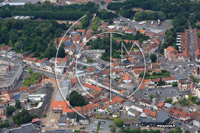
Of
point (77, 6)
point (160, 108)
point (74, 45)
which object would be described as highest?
point (77, 6)

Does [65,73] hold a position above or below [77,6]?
below

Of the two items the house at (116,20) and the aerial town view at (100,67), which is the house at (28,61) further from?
the house at (116,20)

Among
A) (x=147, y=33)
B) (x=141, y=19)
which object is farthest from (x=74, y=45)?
(x=141, y=19)

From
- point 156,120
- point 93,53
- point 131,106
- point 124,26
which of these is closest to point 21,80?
point 93,53

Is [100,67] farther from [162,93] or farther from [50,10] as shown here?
[50,10]

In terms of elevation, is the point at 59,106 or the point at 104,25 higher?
the point at 104,25

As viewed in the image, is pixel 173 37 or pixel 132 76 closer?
pixel 132 76

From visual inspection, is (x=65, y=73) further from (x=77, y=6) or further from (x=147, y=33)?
(x=77, y=6)

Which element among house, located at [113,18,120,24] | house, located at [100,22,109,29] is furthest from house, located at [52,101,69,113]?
house, located at [113,18,120,24]
